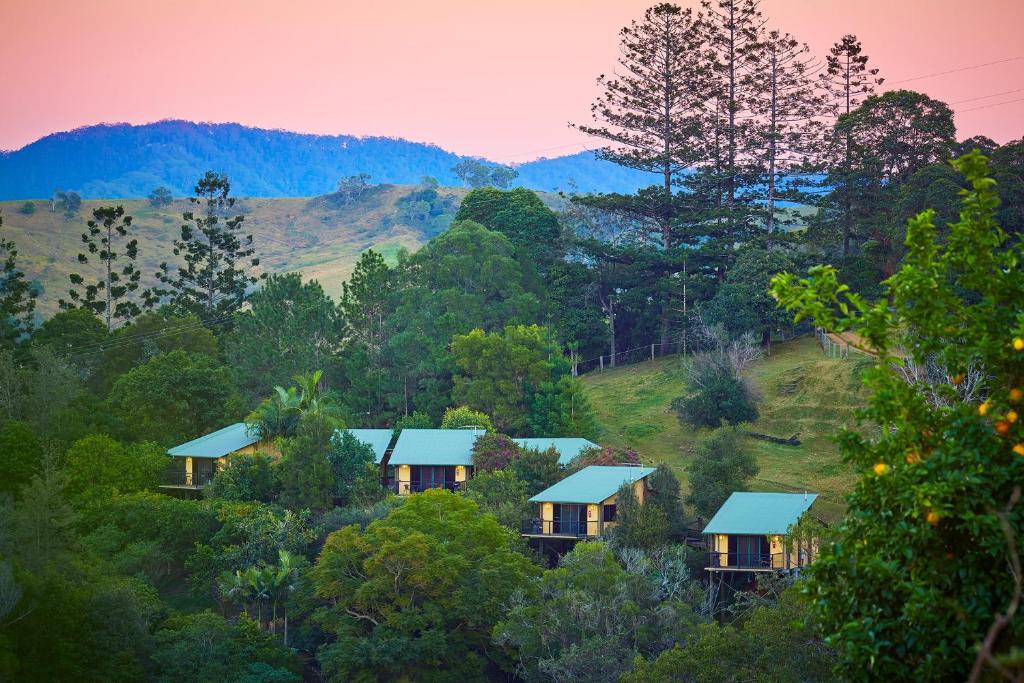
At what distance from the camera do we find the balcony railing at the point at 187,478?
173ft

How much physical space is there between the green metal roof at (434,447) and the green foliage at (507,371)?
3676mm

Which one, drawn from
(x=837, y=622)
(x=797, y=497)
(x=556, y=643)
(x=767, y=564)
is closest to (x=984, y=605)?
(x=837, y=622)

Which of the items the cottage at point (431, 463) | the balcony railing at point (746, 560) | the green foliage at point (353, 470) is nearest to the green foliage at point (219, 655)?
the green foliage at point (353, 470)

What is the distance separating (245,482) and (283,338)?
56.0ft

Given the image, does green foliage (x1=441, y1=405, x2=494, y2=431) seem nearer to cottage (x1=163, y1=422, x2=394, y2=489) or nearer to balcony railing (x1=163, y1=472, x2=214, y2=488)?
cottage (x1=163, y1=422, x2=394, y2=489)

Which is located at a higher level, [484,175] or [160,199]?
[484,175]

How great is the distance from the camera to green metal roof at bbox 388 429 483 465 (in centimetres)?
5012

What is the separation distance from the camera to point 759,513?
1575 inches

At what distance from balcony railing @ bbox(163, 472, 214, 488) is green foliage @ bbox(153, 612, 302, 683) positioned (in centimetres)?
1567

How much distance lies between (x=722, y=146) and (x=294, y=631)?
4678cm

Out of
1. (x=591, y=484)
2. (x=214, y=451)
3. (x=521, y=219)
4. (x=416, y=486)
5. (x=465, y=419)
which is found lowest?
(x=416, y=486)

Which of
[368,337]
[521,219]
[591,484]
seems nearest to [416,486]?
[591,484]

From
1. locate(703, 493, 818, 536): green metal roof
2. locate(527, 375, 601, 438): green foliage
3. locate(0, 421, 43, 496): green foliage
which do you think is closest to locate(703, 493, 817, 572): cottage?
locate(703, 493, 818, 536): green metal roof

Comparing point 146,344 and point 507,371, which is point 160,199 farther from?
point 507,371
